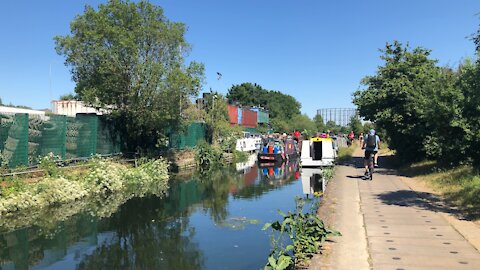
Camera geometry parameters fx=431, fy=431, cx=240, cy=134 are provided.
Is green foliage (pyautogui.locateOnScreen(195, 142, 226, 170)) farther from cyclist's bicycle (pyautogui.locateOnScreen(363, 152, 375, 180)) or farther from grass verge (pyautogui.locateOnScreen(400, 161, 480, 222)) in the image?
grass verge (pyautogui.locateOnScreen(400, 161, 480, 222))

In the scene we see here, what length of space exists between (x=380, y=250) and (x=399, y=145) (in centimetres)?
1619

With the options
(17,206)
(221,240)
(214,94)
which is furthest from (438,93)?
(214,94)

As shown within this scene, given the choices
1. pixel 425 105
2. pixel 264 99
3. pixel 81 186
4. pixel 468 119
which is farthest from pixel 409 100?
pixel 264 99

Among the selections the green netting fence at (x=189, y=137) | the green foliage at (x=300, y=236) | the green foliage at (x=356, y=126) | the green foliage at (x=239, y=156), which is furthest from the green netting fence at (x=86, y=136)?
the green foliage at (x=356, y=126)

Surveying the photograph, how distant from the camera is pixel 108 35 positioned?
2003 centimetres

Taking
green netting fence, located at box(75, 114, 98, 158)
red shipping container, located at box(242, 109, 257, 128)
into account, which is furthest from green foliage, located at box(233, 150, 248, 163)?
red shipping container, located at box(242, 109, 257, 128)

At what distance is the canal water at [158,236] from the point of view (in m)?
8.45

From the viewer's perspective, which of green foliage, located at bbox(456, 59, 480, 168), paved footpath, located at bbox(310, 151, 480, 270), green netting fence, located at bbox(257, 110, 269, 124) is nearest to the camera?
paved footpath, located at bbox(310, 151, 480, 270)

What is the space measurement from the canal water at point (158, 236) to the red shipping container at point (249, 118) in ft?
184

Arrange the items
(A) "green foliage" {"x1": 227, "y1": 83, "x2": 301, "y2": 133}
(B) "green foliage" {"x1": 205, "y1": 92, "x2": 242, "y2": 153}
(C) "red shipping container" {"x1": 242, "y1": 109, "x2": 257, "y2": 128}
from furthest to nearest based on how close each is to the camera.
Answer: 1. (A) "green foliage" {"x1": 227, "y1": 83, "x2": 301, "y2": 133}
2. (C) "red shipping container" {"x1": 242, "y1": 109, "x2": 257, "y2": 128}
3. (B) "green foliage" {"x1": 205, "y1": 92, "x2": 242, "y2": 153}

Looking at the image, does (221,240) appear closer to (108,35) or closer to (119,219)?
(119,219)

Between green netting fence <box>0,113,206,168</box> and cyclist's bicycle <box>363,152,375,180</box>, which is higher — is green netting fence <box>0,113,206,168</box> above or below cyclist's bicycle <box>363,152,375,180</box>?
above

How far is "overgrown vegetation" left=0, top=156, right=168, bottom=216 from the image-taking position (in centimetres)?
1283

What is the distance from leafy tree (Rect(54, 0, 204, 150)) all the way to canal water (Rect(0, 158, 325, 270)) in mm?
6390
